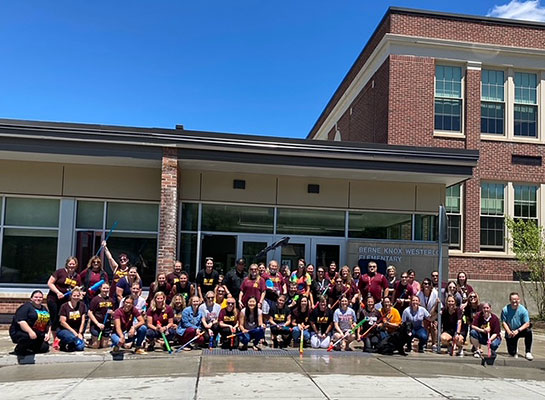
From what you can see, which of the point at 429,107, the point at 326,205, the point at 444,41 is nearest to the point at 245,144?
the point at 326,205

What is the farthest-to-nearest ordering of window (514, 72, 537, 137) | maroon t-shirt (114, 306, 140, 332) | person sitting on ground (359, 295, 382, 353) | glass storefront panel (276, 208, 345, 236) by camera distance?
1. window (514, 72, 537, 137)
2. glass storefront panel (276, 208, 345, 236)
3. person sitting on ground (359, 295, 382, 353)
4. maroon t-shirt (114, 306, 140, 332)

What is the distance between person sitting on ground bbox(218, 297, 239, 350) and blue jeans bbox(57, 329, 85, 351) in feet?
8.52

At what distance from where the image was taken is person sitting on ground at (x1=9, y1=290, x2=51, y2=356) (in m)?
9.20

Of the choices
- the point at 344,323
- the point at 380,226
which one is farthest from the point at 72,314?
the point at 380,226

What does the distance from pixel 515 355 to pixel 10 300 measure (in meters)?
11.6

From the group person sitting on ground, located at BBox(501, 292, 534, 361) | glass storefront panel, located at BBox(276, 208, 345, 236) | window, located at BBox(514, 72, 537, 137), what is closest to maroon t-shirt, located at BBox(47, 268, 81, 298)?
glass storefront panel, located at BBox(276, 208, 345, 236)

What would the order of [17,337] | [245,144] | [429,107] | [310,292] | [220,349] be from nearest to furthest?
[17,337] < [220,349] < [310,292] < [245,144] < [429,107]

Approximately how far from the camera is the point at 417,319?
10922 mm

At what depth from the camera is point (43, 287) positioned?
558 inches

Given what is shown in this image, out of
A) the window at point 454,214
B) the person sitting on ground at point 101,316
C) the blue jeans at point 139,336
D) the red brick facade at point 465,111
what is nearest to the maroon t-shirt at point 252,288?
the blue jeans at point 139,336

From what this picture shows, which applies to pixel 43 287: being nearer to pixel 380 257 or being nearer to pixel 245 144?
pixel 245 144

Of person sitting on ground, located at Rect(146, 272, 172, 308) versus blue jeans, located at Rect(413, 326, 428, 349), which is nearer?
blue jeans, located at Rect(413, 326, 428, 349)

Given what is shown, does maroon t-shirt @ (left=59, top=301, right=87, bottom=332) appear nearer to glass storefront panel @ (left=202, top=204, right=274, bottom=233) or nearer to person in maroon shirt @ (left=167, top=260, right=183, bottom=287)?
person in maroon shirt @ (left=167, top=260, right=183, bottom=287)

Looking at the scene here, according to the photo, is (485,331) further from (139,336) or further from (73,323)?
(73,323)
